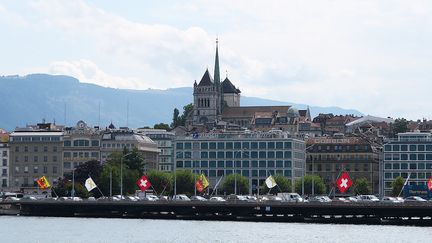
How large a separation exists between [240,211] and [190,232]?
29.2m

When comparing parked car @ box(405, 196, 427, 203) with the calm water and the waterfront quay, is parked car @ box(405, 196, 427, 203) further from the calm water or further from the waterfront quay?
the calm water

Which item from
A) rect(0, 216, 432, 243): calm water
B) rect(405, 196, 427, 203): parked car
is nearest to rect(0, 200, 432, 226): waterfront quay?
rect(0, 216, 432, 243): calm water

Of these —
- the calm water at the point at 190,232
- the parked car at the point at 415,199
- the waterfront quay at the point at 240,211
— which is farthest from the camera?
the parked car at the point at 415,199

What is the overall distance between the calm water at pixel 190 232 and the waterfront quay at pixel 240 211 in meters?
3.82

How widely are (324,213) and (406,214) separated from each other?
10.0 meters

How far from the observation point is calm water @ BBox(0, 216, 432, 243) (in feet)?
393

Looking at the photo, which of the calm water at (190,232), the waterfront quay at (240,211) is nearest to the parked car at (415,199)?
the waterfront quay at (240,211)

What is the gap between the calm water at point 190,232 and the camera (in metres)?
120

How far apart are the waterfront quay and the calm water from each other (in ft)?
12.5

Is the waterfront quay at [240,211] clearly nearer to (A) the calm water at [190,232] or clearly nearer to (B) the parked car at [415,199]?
(A) the calm water at [190,232]

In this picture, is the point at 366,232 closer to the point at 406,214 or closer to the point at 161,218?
the point at 406,214

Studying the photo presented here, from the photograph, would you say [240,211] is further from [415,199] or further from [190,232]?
[190,232]

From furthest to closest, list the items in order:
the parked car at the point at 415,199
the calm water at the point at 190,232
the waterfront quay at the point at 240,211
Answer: the parked car at the point at 415,199, the waterfront quay at the point at 240,211, the calm water at the point at 190,232

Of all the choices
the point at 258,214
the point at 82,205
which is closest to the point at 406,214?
the point at 258,214
